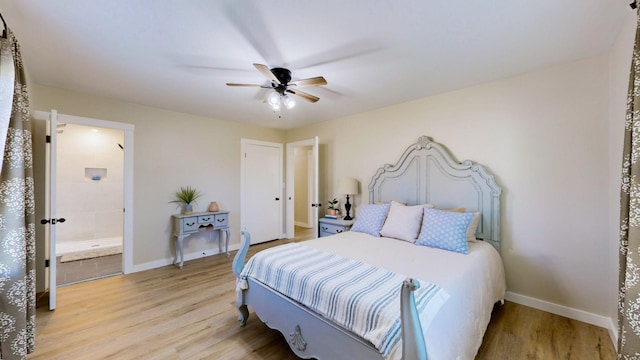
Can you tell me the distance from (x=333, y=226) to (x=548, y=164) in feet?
8.47

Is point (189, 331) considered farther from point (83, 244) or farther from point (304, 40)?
point (83, 244)

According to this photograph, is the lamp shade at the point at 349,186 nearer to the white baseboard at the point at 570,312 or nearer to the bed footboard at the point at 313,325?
the bed footboard at the point at 313,325

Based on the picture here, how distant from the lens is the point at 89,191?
521cm

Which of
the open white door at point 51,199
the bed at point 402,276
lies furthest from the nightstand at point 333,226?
the open white door at point 51,199

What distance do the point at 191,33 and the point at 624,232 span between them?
2.93 meters

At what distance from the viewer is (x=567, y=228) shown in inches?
93.6

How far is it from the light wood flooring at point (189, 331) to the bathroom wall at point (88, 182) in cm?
280

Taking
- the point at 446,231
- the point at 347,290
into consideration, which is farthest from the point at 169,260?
the point at 446,231

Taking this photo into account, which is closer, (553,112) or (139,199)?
(553,112)

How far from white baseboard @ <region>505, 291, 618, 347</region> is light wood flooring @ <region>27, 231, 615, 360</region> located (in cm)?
6

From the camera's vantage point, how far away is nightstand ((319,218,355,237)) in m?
3.63

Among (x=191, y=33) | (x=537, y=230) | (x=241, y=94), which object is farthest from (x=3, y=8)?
(x=537, y=230)

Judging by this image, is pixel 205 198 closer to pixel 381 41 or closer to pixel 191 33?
pixel 191 33

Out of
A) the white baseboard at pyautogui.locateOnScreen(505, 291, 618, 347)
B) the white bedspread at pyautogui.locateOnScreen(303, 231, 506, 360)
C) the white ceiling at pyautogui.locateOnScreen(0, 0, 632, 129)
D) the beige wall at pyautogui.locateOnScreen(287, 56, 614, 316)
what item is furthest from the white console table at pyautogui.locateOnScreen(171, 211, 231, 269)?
the white baseboard at pyautogui.locateOnScreen(505, 291, 618, 347)
